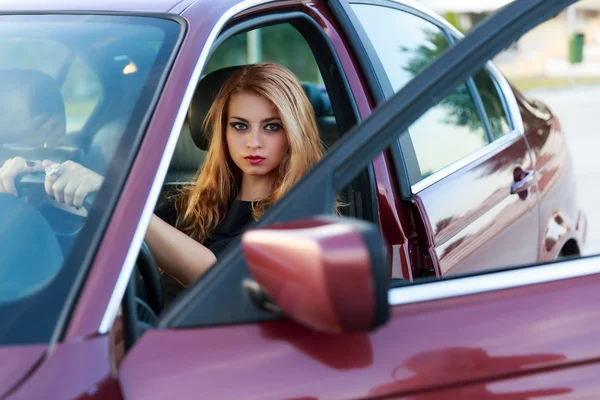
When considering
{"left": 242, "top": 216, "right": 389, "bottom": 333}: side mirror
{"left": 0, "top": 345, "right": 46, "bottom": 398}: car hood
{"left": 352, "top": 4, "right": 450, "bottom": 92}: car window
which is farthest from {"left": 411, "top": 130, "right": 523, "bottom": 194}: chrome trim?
{"left": 0, "top": 345, "right": 46, "bottom": 398}: car hood

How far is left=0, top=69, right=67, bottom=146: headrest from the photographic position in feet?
6.19

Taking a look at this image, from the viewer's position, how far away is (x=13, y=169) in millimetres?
1865

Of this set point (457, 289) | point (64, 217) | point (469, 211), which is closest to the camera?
point (457, 289)

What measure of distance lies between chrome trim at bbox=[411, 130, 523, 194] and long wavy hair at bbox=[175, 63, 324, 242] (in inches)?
11.8

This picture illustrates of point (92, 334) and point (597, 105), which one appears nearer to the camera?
point (92, 334)

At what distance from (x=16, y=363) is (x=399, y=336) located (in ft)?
1.90

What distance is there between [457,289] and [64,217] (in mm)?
706

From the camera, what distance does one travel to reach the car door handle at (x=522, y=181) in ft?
8.54

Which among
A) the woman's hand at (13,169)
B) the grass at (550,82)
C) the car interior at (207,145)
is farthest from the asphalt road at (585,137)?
the woman's hand at (13,169)

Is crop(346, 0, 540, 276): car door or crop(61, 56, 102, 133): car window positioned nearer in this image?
crop(61, 56, 102, 133): car window

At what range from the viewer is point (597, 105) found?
14430mm

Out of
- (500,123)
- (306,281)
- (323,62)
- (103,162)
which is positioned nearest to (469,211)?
(323,62)

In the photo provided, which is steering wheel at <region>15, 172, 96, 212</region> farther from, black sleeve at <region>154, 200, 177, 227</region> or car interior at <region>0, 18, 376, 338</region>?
black sleeve at <region>154, 200, 177, 227</region>

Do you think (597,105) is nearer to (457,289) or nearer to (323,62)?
(323,62)
